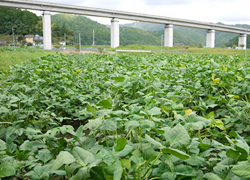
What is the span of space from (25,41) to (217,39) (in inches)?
3860

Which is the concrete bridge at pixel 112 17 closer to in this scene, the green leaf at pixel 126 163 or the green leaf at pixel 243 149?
the green leaf at pixel 126 163

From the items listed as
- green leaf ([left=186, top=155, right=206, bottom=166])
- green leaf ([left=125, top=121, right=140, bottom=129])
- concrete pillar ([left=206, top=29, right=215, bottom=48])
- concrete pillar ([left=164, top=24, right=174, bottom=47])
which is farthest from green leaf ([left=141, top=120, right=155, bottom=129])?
concrete pillar ([left=206, top=29, right=215, bottom=48])

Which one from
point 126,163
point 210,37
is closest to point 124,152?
point 126,163

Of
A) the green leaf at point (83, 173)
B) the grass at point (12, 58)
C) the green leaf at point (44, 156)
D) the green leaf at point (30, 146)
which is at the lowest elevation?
the green leaf at point (44, 156)

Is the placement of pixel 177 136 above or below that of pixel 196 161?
above

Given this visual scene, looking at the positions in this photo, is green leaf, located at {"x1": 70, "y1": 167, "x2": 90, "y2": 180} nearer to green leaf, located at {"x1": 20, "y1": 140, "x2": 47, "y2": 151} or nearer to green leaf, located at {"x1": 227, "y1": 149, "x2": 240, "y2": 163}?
green leaf, located at {"x1": 20, "y1": 140, "x2": 47, "y2": 151}

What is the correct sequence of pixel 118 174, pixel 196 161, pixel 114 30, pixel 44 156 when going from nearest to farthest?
1. pixel 118 174
2. pixel 196 161
3. pixel 44 156
4. pixel 114 30

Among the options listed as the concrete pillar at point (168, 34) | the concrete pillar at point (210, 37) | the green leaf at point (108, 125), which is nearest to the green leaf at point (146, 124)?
the green leaf at point (108, 125)

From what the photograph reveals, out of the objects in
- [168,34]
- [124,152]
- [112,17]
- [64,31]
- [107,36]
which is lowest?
[124,152]

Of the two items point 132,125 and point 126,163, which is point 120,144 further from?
point 132,125

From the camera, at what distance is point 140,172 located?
1.00m

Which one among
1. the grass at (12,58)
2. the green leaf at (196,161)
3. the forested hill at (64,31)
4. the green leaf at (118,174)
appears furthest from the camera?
the forested hill at (64,31)

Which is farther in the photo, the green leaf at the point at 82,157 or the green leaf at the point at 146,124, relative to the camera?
the green leaf at the point at 146,124

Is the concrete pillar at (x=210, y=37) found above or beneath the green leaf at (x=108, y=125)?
above
